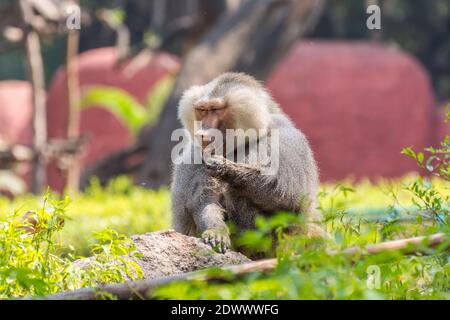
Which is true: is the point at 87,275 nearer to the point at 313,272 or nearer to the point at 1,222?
the point at 1,222

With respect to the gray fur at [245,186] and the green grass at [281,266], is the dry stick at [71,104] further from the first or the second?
the green grass at [281,266]

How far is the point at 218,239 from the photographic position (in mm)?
4273

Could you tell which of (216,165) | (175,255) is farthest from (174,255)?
(216,165)

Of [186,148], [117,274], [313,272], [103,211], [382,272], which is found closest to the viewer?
[313,272]

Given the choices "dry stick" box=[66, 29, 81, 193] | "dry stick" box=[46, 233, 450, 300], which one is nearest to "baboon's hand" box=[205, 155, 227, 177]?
"dry stick" box=[46, 233, 450, 300]

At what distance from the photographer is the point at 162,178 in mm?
10328

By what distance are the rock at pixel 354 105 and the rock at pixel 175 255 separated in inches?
466

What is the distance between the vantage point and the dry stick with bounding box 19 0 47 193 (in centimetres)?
1001

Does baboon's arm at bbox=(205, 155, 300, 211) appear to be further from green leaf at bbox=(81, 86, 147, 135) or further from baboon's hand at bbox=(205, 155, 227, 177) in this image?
A: green leaf at bbox=(81, 86, 147, 135)

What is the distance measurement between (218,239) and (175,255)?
238 millimetres

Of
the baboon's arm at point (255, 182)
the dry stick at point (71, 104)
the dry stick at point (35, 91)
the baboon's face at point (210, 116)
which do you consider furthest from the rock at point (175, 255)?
the dry stick at point (71, 104)

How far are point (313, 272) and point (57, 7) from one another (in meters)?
8.21

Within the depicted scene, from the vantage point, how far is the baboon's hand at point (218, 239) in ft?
13.8
